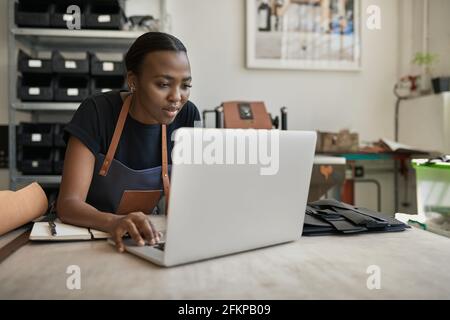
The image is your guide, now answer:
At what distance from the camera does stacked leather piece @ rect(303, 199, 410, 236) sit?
953 mm

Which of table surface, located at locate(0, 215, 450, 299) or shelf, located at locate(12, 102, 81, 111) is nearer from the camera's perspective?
table surface, located at locate(0, 215, 450, 299)

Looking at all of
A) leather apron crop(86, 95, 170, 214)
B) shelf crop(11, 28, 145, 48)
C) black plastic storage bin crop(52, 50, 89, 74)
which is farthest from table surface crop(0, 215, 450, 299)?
shelf crop(11, 28, 145, 48)

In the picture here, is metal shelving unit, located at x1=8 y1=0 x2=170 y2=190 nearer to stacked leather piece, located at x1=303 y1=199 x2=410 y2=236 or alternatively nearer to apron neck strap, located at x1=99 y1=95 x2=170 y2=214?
apron neck strap, located at x1=99 y1=95 x2=170 y2=214

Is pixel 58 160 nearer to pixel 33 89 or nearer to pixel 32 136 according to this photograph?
pixel 32 136

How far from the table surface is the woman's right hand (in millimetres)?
24

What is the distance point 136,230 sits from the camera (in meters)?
0.80

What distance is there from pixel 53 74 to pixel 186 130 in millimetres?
2147

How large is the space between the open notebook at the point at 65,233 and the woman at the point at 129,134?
0.02 m

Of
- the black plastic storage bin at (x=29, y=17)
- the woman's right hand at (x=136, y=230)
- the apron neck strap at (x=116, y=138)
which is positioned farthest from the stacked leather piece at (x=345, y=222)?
the black plastic storage bin at (x=29, y=17)

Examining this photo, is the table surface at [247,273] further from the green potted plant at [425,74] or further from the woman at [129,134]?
the green potted plant at [425,74]

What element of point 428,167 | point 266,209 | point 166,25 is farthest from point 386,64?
point 266,209

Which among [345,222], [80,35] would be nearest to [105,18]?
[80,35]

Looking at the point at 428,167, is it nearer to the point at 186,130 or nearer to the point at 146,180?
the point at 146,180

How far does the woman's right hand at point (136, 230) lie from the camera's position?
79 cm
